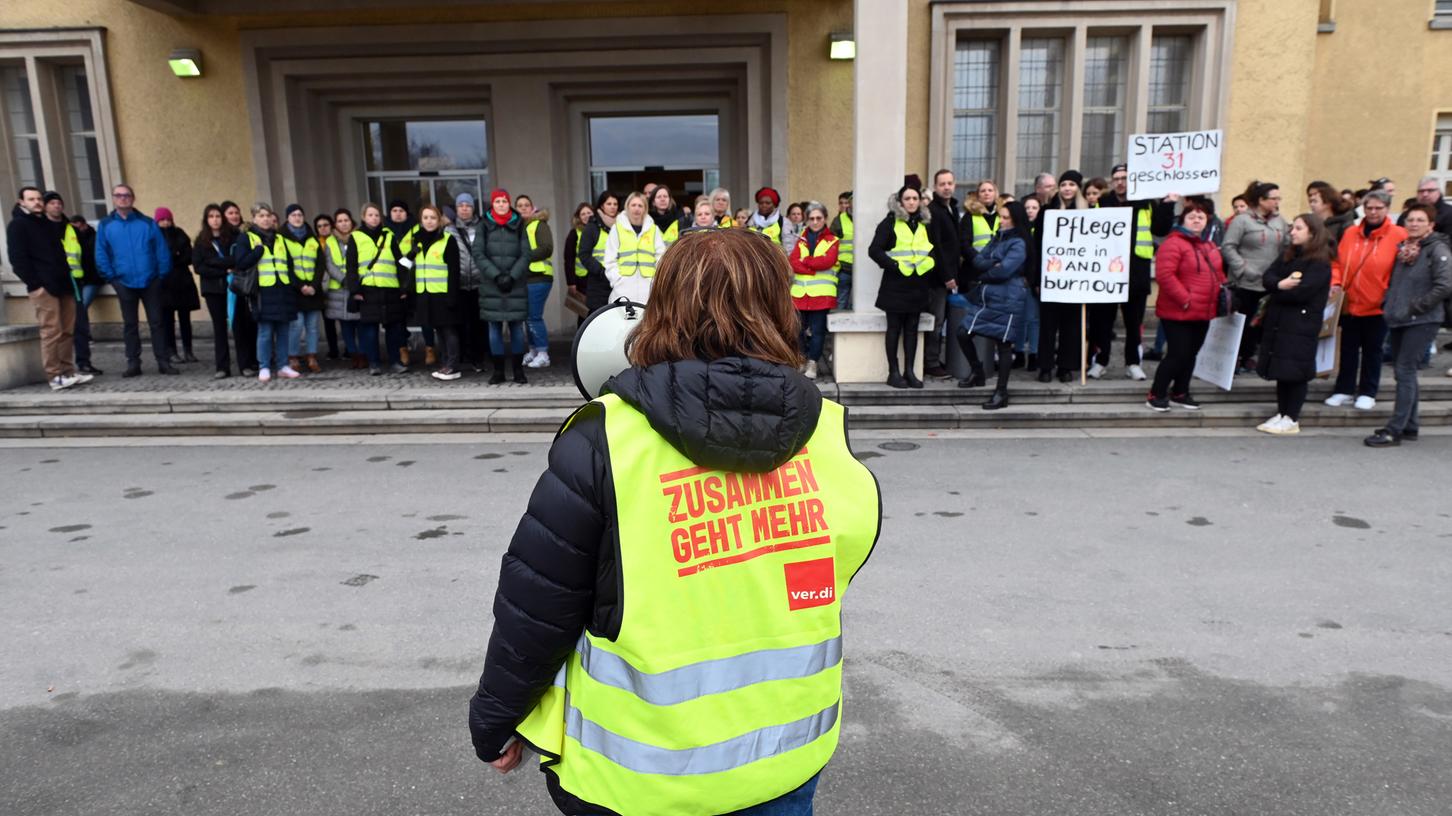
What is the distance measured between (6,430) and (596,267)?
5.75 m

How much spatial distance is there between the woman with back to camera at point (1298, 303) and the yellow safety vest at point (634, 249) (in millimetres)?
5499

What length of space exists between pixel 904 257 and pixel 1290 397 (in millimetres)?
3467

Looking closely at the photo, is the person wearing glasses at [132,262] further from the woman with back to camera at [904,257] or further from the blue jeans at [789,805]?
the blue jeans at [789,805]

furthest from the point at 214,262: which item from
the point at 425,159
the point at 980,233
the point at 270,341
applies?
the point at 980,233

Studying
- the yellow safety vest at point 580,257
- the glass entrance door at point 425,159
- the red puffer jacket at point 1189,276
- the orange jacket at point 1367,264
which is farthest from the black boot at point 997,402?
the glass entrance door at point 425,159

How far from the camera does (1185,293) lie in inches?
316

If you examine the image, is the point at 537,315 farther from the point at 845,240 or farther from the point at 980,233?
the point at 980,233

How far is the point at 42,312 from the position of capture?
9477mm

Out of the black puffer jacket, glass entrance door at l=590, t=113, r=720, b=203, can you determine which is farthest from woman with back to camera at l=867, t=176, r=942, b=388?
the black puffer jacket

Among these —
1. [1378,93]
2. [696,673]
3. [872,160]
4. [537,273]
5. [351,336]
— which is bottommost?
[351,336]

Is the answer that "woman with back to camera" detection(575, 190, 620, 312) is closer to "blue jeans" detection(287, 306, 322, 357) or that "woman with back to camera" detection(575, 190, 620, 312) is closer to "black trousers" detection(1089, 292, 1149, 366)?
"blue jeans" detection(287, 306, 322, 357)

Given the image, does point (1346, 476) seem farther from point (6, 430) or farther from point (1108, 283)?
point (6, 430)

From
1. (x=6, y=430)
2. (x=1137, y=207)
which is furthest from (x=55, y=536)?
(x=1137, y=207)

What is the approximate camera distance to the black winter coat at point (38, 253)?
9.12 meters
